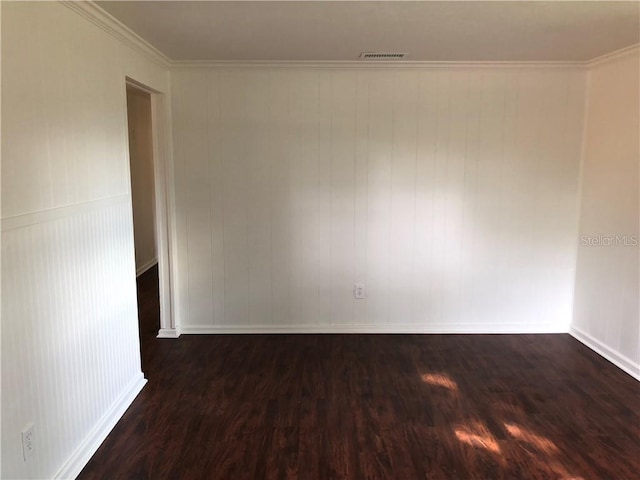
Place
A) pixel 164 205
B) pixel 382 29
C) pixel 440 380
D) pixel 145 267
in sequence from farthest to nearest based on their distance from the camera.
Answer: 1. pixel 145 267
2. pixel 164 205
3. pixel 440 380
4. pixel 382 29

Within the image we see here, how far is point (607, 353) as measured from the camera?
3598 millimetres

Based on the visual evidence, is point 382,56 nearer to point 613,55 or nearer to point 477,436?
point 613,55

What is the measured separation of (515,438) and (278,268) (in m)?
2.24

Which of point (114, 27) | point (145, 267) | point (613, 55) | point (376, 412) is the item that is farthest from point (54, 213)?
point (145, 267)

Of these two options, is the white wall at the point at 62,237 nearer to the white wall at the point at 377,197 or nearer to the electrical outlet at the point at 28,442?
the electrical outlet at the point at 28,442

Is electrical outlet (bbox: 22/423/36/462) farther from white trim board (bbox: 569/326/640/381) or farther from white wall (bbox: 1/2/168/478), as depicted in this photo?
white trim board (bbox: 569/326/640/381)

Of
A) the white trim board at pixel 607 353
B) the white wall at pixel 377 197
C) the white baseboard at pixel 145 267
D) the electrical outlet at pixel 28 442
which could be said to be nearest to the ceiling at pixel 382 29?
Answer: the white wall at pixel 377 197

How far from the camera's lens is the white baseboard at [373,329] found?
413 cm

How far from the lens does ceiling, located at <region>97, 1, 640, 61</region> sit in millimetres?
2430

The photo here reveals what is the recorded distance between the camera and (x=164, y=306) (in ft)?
13.3

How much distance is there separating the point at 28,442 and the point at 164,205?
7.37ft

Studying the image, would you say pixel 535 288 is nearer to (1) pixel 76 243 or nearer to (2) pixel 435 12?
(2) pixel 435 12

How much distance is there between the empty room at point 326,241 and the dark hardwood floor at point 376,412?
2 centimetres

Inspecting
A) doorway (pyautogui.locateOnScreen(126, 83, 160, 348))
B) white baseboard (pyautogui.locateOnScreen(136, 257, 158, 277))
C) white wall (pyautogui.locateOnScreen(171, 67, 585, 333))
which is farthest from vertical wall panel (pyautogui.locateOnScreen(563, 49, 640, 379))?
white baseboard (pyautogui.locateOnScreen(136, 257, 158, 277))
